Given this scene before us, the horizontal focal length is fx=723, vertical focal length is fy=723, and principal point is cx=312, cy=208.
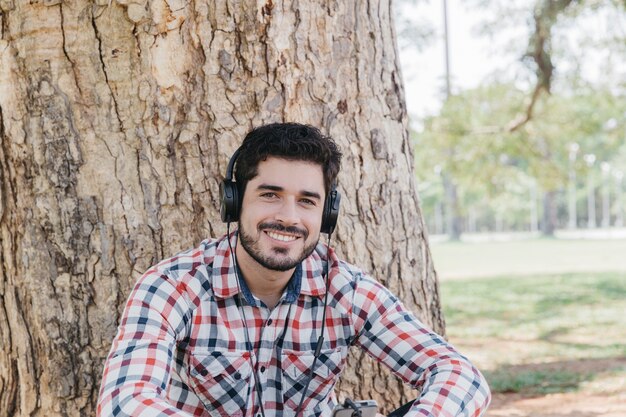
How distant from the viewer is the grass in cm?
638

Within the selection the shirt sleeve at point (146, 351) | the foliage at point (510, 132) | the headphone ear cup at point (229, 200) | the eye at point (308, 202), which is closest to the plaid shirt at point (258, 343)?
the shirt sleeve at point (146, 351)

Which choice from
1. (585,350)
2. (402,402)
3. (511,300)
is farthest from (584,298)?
(402,402)

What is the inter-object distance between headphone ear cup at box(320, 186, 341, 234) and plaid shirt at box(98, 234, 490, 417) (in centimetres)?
14

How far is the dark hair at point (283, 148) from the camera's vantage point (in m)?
2.59

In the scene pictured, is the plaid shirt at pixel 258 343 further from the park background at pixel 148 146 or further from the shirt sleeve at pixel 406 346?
the park background at pixel 148 146

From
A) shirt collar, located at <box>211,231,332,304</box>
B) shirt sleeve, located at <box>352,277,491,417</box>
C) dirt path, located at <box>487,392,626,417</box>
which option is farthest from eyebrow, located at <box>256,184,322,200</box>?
dirt path, located at <box>487,392,626,417</box>

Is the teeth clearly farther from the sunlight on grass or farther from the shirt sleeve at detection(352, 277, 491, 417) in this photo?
the sunlight on grass

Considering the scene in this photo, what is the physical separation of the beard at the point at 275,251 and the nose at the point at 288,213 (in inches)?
0.9

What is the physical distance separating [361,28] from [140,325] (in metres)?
1.81

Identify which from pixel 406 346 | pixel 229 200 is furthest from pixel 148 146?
pixel 406 346

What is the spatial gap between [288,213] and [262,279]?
0.84 ft

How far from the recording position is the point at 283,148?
259cm

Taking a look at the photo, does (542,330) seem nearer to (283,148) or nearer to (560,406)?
(560,406)

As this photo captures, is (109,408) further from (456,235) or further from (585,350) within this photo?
(456,235)
